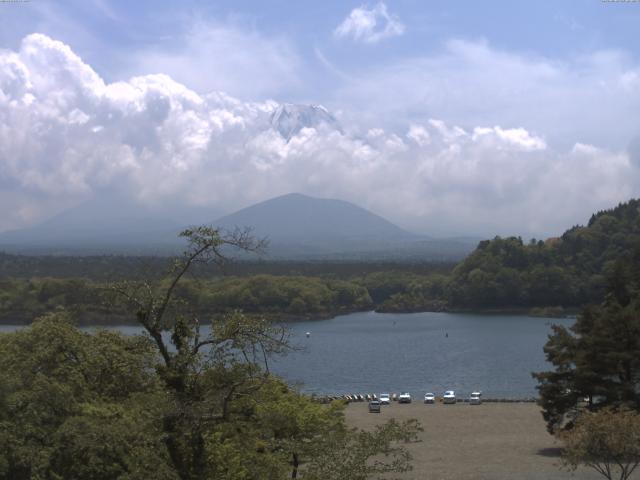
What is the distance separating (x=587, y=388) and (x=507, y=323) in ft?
143

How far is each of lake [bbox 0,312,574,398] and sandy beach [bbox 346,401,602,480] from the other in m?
3.64

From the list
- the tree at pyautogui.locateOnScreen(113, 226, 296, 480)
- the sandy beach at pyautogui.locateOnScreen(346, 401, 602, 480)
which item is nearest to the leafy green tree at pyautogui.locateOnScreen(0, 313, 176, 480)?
the tree at pyautogui.locateOnScreen(113, 226, 296, 480)

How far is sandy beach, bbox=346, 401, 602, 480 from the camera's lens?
1559 centimetres

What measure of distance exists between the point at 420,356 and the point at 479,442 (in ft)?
74.7

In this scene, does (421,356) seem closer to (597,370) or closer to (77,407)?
(597,370)

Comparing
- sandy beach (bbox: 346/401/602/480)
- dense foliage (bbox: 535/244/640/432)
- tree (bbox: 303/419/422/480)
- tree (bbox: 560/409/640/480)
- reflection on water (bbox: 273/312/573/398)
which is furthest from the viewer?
reflection on water (bbox: 273/312/573/398)

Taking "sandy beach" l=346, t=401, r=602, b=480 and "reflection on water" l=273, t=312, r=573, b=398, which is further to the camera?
"reflection on water" l=273, t=312, r=573, b=398

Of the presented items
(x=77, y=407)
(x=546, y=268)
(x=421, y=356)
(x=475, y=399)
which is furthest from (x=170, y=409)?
(x=546, y=268)

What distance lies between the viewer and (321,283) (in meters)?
72.9

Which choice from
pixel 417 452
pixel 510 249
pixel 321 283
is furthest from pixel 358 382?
pixel 510 249

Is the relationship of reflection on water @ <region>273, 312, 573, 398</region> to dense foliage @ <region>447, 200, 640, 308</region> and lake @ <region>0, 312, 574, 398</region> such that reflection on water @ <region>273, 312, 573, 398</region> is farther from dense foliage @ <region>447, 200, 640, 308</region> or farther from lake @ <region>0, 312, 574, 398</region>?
dense foliage @ <region>447, 200, 640, 308</region>

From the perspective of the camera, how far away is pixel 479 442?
19.2 meters

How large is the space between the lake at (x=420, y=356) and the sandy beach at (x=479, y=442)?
3645 mm

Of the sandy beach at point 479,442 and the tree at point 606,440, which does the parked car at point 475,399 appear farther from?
the tree at point 606,440
